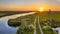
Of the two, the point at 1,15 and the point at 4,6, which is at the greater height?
the point at 4,6

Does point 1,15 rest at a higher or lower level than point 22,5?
lower

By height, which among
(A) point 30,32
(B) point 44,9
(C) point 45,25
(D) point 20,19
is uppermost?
(B) point 44,9

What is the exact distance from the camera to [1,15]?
71.0 inches

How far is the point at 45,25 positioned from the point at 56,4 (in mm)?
414

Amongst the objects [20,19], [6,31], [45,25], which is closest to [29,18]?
[20,19]

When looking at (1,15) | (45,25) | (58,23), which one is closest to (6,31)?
(1,15)

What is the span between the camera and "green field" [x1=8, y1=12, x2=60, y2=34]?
5.55ft

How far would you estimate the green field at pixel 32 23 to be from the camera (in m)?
1.69

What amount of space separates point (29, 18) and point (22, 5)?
0.86 ft

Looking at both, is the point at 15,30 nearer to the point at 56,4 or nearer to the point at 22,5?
the point at 22,5

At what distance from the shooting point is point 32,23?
1.72 metres

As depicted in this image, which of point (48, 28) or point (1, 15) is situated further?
point (1, 15)

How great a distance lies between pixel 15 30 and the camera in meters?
1.72

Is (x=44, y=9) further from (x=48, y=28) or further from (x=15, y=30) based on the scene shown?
(x=15, y=30)
